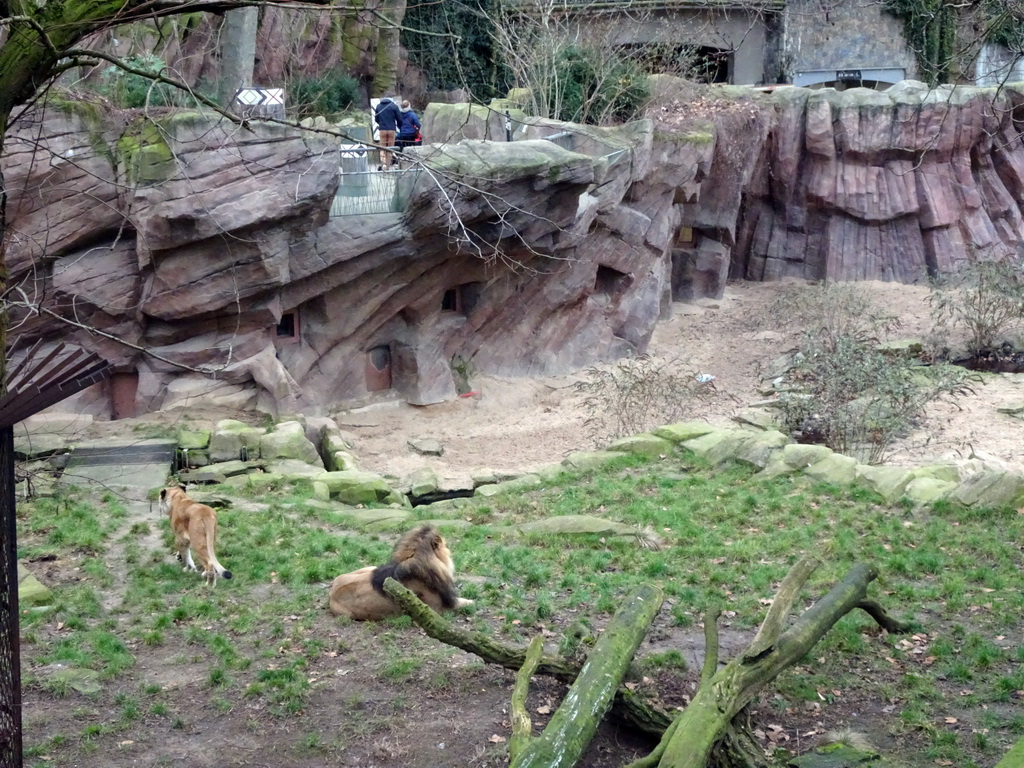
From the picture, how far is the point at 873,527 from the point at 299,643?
17.2 feet

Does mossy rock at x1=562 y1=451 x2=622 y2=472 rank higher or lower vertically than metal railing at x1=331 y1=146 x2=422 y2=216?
lower

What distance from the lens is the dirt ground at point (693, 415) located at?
1360 centimetres

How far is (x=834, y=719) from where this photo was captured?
5.85 m

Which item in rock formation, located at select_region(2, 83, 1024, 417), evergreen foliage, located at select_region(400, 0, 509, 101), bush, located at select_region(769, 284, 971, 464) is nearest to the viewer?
bush, located at select_region(769, 284, 971, 464)

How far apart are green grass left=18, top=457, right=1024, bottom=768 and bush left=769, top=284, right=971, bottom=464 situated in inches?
90.7

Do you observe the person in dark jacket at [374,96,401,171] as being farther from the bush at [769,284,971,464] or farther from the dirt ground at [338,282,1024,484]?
the bush at [769,284,971,464]

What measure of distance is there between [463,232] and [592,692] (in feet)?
23.6

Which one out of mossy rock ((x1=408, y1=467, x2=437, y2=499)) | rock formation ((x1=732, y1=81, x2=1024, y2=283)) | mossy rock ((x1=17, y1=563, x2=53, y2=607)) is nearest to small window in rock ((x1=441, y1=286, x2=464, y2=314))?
mossy rock ((x1=408, y1=467, x2=437, y2=499))

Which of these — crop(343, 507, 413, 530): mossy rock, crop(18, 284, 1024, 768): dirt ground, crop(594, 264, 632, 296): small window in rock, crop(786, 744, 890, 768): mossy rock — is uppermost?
crop(594, 264, 632, 296): small window in rock

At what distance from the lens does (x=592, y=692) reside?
4.96 meters

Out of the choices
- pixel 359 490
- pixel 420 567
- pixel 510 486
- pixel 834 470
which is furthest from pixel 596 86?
pixel 420 567

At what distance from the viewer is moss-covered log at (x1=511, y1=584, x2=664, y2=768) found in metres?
4.52

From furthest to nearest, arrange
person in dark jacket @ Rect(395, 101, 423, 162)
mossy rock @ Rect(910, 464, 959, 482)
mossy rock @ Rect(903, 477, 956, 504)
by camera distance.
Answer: person in dark jacket @ Rect(395, 101, 423, 162), mossy rock @ Rect(910, 464, 959, 482), mossy rock @ Rect(903, 477, 956, 504)

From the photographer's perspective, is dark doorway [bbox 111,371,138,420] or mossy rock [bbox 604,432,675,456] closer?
mossy rock [bbox 604,432,675,456]
